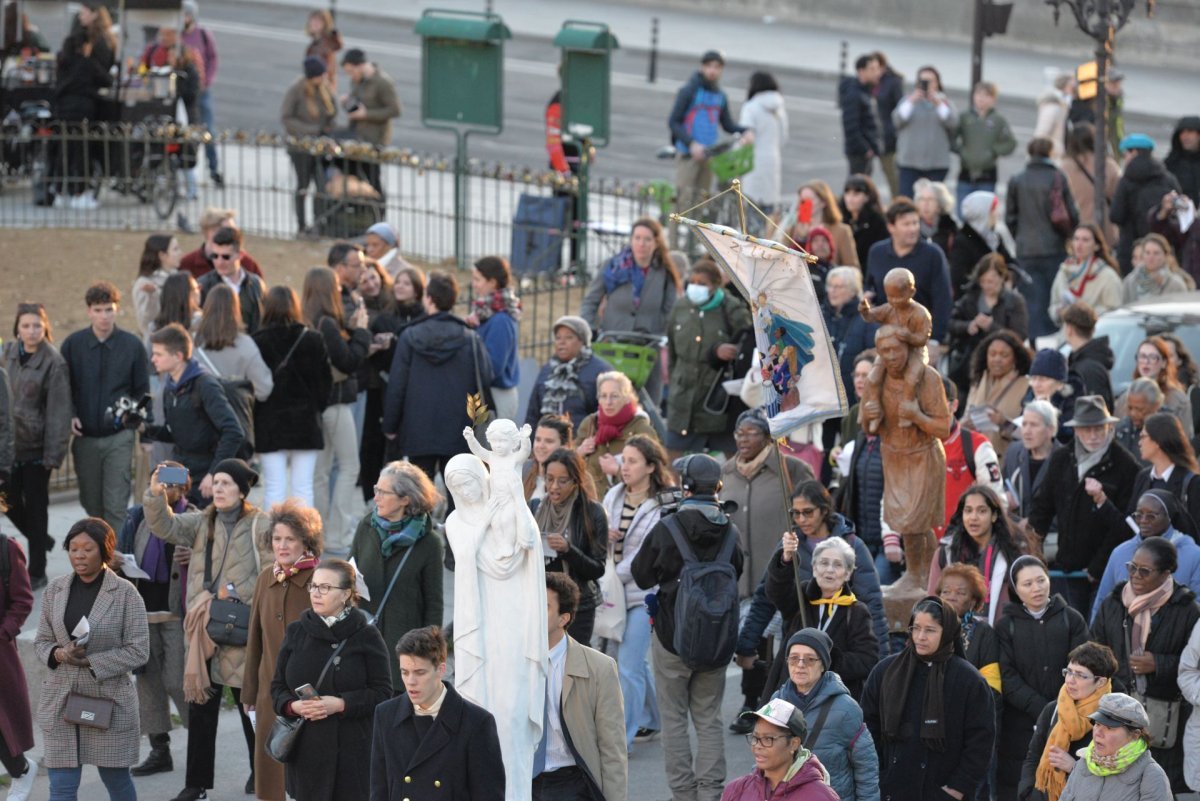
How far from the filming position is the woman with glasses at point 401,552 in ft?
34.6

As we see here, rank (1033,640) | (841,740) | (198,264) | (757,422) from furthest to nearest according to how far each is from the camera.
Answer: (198,264), (757,422), (1033,640), (841,740)

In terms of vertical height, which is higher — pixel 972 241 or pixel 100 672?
pixel 972 241

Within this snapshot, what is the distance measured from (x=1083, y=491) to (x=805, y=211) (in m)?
4.77

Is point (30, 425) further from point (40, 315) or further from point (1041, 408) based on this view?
point (1041, 408)

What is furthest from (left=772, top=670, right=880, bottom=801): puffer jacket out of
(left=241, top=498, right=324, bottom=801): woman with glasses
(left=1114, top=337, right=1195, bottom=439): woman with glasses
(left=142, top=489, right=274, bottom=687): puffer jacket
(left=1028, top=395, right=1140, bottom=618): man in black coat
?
(left=1114, top=337, right=1195, bottom=439): woman with glasses

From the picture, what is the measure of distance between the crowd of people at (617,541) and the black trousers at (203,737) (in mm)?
18

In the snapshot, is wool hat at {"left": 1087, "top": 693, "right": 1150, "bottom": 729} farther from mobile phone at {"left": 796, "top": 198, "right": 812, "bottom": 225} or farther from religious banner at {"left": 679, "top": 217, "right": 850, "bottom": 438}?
mobile phone at {"left": 796, "top": 198, "right": 812, "bottom": 225}

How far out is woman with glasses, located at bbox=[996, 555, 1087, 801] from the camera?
402 inches

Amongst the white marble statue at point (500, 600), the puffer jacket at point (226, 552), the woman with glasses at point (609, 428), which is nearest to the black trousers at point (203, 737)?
the puffer jacket at point (226, 552)

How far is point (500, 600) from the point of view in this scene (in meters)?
8.78

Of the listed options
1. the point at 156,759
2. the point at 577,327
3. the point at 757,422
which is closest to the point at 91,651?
the point at 156,759

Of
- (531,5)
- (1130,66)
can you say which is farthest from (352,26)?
(1130,66)

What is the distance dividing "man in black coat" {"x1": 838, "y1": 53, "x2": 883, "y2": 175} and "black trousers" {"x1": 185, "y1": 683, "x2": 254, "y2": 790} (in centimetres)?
1374

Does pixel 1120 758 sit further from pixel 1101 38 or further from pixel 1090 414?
pixel 1101 38
